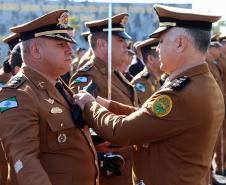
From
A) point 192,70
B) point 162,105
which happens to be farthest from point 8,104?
point 192,70

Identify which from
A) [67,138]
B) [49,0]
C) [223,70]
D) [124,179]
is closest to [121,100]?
[124,179]

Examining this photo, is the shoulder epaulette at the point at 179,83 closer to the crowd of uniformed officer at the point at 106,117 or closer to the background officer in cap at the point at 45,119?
the crowd of uniformed officer at the point at 106,117

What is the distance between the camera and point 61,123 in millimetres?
3557

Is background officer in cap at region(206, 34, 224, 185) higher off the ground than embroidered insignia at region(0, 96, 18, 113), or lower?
lower

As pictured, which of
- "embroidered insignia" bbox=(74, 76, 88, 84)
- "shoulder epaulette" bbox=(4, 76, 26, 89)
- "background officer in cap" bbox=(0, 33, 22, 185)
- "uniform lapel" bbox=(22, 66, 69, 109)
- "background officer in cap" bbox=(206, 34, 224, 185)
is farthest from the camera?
"background officer in cap" bbox=(206, 34, 224, 185)

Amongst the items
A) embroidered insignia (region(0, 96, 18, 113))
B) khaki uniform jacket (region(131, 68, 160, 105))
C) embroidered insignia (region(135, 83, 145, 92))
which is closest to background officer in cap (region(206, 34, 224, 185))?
khaki uniform jacket (region(131, 68, 160, 105))

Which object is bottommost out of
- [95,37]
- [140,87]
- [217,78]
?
[217,78]

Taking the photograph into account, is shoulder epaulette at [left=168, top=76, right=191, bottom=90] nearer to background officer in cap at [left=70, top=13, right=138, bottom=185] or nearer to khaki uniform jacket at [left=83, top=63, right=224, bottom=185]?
khaki uniform jacket at [left=83, top=63, right=224, bottom=185]

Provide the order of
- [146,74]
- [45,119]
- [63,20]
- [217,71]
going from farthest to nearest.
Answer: [217,71]
[146,74]
[63,20]
[45,119]

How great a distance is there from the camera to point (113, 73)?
5359 mm

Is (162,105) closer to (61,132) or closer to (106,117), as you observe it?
(106,117)

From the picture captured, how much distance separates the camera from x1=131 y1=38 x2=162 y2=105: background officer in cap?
710cm

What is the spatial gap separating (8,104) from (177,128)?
1046mm

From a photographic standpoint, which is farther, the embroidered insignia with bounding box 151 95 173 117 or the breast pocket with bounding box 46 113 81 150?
the breast pocket with bounding box 46 113 81 150
